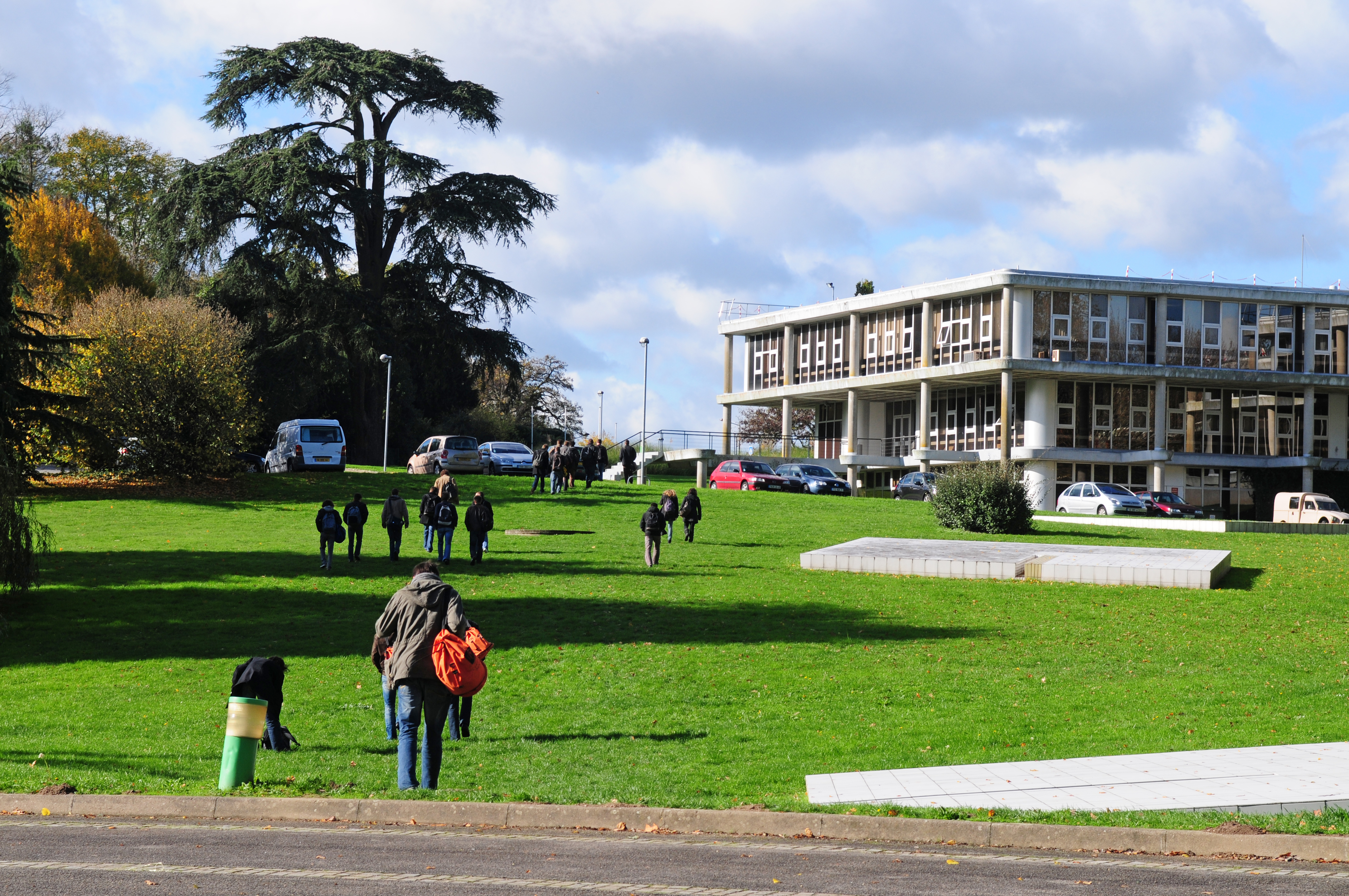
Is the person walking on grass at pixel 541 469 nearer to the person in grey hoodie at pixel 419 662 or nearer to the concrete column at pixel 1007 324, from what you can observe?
the concrete column at pixel 1007 324

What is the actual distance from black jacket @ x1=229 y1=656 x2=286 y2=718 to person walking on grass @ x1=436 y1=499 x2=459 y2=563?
487 inches

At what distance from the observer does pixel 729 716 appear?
1266 centimetres

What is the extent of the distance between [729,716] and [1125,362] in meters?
50.1

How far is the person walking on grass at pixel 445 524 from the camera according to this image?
77.9ft

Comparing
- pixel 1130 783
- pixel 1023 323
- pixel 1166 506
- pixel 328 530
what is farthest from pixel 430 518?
pixel 1023 323

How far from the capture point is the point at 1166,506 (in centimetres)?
4897

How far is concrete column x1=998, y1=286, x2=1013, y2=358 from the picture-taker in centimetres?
5775

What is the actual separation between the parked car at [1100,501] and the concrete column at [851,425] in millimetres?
18708

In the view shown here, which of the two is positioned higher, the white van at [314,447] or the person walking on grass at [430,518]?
the white van at [314,447]

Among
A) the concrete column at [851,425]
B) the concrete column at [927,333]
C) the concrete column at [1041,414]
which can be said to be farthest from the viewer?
the concrete column at [851,425]

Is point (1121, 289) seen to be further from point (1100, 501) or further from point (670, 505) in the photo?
point (670, 505)

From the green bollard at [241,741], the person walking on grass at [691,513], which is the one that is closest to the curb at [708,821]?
the green bollard at [241,741]

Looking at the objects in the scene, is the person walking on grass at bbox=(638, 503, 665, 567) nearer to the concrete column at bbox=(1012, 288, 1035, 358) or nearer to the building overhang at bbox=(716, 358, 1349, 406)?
the building overhang at bbox=(716, 358, 1349, 406)

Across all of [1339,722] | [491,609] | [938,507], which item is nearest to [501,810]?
[1339,722]
